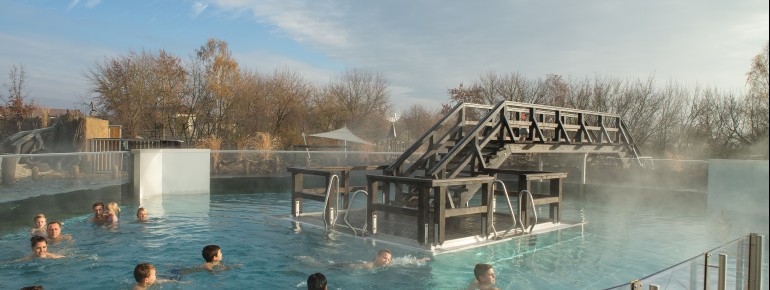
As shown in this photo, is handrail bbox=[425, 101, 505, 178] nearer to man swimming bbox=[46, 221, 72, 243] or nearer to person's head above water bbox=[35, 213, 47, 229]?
man swimming bbox=[46, 221, 72, 243]

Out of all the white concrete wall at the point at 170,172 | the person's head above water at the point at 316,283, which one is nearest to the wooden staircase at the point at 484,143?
the person's head above water at the point at 316,283

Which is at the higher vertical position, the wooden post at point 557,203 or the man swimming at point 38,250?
the wooden post at point 557,203

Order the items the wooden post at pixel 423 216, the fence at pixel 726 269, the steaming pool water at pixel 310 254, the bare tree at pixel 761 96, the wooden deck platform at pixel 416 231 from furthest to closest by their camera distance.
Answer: the wooden deck platform at pixel 416 231 < the wooden post at pixel 423 216 < the steaming pool water at pixel 310 254 < the fence at pixel 726 269 < the bare tree at pixel 761 96

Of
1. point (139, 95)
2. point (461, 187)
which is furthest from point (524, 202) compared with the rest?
point (139, 95)

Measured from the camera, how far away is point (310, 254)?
8477mm

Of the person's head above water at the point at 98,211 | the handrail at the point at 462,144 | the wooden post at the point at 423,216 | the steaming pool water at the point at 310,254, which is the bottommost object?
the steaming pool water at the point at 310,254

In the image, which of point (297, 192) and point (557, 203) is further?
point (297, 192)

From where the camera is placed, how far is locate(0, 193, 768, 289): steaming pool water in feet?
23.4

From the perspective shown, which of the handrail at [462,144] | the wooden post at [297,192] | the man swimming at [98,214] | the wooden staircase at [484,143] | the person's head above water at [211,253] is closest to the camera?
the person's head above water at [211,253]

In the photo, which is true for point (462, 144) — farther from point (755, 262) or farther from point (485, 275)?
point (755, 262)

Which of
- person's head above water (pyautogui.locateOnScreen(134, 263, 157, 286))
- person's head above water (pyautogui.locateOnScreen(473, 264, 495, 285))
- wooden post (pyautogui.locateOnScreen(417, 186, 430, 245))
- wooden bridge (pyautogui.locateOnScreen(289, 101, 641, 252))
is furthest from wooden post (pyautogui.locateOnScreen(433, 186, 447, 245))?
person's head above water (pyautogui.locateOnScreen(134, 263, 157, 286))

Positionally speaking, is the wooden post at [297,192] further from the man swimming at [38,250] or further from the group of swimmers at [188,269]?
the man swimming at [38,250]

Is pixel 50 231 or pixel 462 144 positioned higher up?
pixel 462 144

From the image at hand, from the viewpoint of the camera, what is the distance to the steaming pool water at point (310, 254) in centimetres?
713
